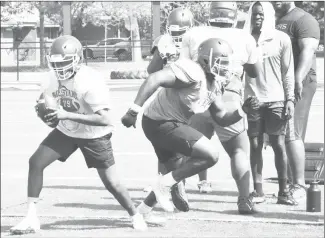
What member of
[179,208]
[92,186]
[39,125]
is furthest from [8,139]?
[179,208]

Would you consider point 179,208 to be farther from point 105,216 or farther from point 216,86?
point 216,86

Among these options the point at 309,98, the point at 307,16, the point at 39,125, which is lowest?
the point at 39,125

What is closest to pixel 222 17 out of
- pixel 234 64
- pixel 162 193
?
pixel 234 64

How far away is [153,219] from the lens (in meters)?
6.88

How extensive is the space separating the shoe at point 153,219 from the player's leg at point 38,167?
0.84 m

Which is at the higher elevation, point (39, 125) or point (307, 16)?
point (307, 16)

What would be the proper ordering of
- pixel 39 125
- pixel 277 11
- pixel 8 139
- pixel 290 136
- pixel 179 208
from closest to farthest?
pixel 179 208 → pixel 290 136 → pixel 277 11 → pixel 8 139 → pixel 39 125

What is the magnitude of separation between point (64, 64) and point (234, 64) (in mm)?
1570

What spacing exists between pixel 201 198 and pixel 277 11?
6.83 feet

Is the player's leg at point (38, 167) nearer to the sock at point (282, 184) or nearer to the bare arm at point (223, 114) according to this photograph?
the bare arm at point (223, 114)

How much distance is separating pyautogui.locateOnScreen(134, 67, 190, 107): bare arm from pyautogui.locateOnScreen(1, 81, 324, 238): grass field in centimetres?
107

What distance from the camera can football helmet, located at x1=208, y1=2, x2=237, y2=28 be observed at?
24.1 ft

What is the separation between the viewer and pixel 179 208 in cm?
721

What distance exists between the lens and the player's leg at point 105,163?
659 cm
